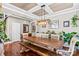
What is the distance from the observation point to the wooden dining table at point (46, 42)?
199cm

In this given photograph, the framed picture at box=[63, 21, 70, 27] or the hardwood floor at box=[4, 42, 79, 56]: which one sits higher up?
the framed picture at box=[63, 21, 70, 27]

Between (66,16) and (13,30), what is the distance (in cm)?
106

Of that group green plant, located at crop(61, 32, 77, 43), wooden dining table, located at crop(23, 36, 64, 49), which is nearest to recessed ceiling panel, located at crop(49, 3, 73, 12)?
green plant, located at crop(61, 32, 77, 43)

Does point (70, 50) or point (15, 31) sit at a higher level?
point (15, 31)

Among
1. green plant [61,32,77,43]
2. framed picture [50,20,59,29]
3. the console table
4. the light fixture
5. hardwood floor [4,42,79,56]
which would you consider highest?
the light fixture

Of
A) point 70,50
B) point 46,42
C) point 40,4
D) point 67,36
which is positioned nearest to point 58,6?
point 40,4

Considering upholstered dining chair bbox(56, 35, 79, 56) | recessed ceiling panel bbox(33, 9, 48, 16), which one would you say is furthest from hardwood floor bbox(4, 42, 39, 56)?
Answer: recessed ceiling panel bbox(33, 9, 48, 16)

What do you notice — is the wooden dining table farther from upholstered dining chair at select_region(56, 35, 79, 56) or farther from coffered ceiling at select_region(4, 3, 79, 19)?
coffered ceiling at select_region(4, 3, 79, 19)

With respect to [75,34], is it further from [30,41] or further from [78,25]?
[30,41]

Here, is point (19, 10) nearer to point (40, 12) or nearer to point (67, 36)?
point (40, 12)

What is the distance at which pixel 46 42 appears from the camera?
2023 mm

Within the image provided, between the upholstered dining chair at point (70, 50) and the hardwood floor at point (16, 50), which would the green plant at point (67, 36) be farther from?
the hardwood floor at point (16, 50)

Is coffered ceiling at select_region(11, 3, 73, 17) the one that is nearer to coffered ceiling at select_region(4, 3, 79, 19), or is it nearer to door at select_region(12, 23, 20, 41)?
coffered ceiling at select_region(4, 3, 79, 19)

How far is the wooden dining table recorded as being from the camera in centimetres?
199
